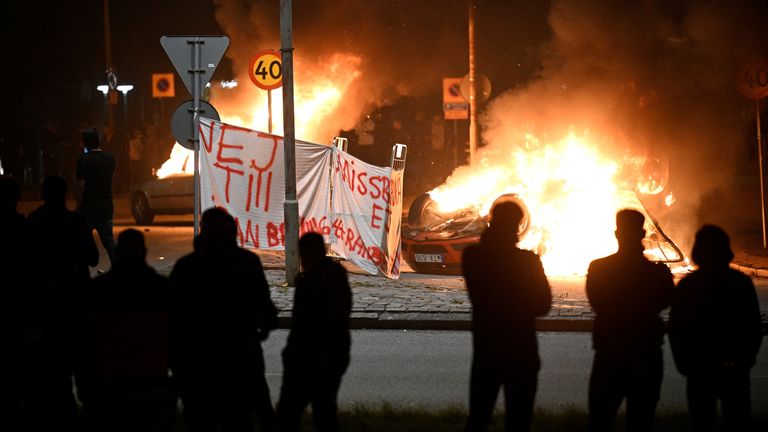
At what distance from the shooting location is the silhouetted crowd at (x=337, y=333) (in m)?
5.15

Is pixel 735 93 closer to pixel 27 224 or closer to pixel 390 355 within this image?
pixel 390 355

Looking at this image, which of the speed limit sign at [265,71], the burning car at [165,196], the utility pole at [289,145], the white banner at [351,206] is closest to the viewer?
the utility pole at [289,145]

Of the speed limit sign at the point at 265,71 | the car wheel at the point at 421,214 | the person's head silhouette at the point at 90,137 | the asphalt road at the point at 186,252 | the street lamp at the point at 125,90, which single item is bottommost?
the asphalt road at the point at 186,252

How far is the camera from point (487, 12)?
1042 inches

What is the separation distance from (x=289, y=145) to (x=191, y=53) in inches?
76.8

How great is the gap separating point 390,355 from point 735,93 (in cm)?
1479

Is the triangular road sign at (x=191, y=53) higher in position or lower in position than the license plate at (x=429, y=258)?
higher

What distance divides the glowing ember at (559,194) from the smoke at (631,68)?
4.98 feet

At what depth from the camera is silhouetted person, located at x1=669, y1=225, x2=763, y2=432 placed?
17.5ft

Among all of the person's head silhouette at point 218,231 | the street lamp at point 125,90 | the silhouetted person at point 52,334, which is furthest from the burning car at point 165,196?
the person's head silhouette at point 218,231

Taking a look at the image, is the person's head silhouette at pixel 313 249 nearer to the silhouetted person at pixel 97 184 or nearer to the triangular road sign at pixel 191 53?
the triangular road sign at pixel 191 53

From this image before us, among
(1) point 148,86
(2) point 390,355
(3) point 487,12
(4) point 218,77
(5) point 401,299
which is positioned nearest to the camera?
(2) point 390,355

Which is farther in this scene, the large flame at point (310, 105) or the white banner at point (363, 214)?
the large flame at point (310, 105)

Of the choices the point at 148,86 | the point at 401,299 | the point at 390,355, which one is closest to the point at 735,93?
the point at 401,299
